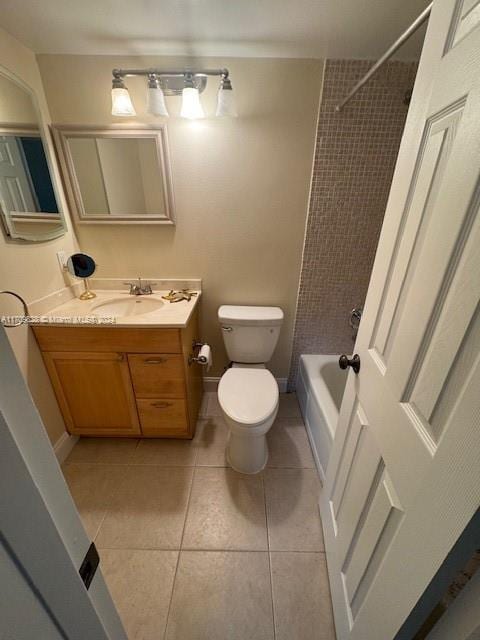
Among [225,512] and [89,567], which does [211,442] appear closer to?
[225,512]

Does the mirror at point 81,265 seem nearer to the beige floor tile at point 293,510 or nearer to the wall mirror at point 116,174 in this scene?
the wall mirror at point 116,174

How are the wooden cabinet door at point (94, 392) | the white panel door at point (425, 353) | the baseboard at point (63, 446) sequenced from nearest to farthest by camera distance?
the white panel door at point (425, 353), the wooden cabinet door at point (94, 392), the baseboard at point (63, 446)

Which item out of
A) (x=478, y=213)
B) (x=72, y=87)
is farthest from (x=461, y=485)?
(x=72, y=87)

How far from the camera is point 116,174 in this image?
4.92 feet

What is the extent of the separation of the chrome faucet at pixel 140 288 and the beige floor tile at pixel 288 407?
1.29m

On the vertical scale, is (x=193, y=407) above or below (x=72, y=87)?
below

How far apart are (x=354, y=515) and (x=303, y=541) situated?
0.53 meters

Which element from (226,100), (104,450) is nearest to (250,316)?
(226,100)

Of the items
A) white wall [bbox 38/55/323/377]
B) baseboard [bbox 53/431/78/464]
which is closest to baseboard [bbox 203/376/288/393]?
white wall [bbox 38/55/323/377]

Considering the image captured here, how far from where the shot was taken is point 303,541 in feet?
3.83

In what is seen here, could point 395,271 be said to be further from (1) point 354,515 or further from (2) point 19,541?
(2) point 19,541

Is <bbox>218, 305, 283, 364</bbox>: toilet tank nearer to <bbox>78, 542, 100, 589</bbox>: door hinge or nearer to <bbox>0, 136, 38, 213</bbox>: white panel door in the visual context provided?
<bbox>0, 136, 38, 213</bbox>: white panel door

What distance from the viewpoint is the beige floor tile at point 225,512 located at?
1165 mm

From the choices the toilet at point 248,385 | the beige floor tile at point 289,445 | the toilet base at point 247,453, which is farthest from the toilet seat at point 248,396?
the beige floor tile at point 289,445
